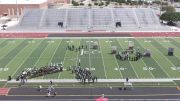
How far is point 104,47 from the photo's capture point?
49156 mm

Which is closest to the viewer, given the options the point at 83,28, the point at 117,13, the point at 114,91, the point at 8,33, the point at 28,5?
the point at 114,91

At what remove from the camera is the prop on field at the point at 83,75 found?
1266 inches

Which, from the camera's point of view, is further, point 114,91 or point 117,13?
point 117,13

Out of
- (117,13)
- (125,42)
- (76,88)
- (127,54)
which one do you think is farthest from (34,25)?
(76,88)

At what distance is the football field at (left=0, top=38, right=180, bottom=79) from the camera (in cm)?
3531

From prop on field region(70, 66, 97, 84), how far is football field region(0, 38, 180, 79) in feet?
1.99

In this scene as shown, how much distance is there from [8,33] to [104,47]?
70.7 feet

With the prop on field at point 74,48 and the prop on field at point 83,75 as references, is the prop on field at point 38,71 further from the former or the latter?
the prop on field at point 74,48

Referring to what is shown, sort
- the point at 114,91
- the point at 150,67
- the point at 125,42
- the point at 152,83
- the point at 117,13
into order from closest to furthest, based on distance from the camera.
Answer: the point at 114,91
the point at 152,83
the point at 150,67
the point at 125,42
the point at 117,13

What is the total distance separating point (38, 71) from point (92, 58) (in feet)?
29.0

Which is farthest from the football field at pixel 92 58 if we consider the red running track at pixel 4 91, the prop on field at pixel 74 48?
the red running track at pixel 4 91

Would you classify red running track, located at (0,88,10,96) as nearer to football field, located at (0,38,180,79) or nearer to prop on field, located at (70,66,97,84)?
football field, located at (0,38,180,79)

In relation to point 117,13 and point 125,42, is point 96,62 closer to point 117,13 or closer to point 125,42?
point 125,42

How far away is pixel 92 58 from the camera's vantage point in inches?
1645
